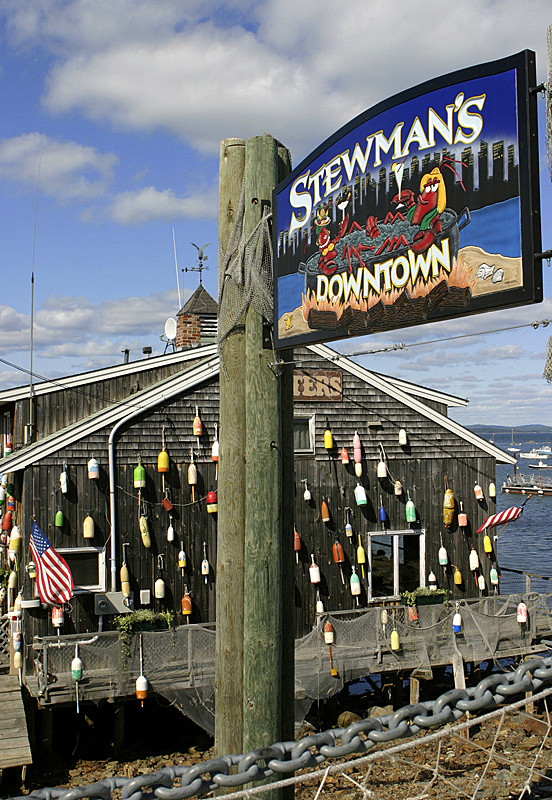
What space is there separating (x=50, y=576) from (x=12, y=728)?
99.9 inches

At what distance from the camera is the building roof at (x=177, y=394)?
595 inches

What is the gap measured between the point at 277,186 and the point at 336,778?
30.5 ft

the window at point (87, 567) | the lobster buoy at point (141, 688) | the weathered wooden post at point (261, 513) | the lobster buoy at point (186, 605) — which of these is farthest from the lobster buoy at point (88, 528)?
the weathered wooden post at point (261, 513)

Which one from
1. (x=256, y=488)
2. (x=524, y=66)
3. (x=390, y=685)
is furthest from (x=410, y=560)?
(x=524, y=66)

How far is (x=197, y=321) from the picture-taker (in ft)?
75.3

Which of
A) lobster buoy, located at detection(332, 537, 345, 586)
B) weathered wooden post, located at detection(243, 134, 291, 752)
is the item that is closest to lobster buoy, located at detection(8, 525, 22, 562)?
lobster buoy, located at detection(332, 537, 345, 586)

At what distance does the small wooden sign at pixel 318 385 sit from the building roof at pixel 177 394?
376 mm

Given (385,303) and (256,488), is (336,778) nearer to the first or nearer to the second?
(256,488)

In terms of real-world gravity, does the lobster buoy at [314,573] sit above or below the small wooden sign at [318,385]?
below

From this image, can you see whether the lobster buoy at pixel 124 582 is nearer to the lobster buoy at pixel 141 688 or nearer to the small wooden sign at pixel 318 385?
the lobster buoy at pixel 141 688

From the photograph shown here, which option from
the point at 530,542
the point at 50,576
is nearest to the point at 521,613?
the point at 50,576

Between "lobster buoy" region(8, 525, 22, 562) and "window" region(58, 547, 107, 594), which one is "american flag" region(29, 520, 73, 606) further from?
"lobster buoy" region(8, 525, 22, 562)

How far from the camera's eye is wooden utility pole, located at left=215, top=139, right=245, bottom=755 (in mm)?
4359

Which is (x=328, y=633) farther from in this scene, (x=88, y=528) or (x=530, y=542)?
(x=530, y=542)
